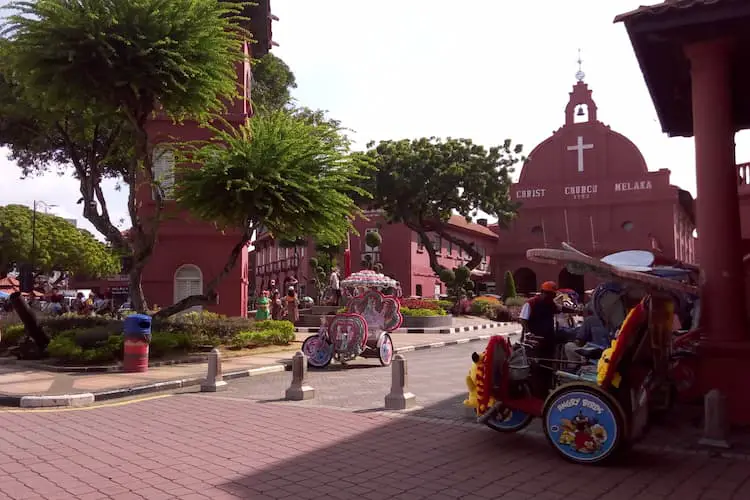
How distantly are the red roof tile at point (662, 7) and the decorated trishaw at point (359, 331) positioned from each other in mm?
8206

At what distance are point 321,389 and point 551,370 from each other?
4.70 m

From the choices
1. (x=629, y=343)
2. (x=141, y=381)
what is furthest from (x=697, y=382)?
(x=141, y=381)

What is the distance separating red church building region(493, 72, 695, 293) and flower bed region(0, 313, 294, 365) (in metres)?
28.4

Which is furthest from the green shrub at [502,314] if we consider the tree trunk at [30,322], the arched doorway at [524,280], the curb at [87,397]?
the curb at [87,397]

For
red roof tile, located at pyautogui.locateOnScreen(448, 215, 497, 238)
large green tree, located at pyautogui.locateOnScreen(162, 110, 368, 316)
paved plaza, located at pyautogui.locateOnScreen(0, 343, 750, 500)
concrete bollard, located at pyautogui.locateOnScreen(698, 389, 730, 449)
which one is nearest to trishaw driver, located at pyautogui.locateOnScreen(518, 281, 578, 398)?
paved plaza, located at pyautogui.locateOnScreen(0, 343, 750, 500)

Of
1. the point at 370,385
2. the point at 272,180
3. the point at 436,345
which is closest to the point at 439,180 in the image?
the point at 436,345

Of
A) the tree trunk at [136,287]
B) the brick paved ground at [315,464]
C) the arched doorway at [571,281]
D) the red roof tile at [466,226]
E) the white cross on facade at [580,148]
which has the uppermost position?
the white cross on facade at [580,148]

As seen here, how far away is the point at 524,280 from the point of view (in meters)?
47.1

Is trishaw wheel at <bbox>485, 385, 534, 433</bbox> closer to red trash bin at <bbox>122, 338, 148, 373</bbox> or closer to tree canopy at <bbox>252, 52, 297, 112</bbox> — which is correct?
red trash bin at <bbox>122, 338, 148, 373</bbox>

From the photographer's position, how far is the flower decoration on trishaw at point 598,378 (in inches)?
236

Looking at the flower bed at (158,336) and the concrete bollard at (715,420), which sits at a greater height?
the flower bed at (158,336)

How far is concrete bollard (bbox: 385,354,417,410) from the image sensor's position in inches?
344

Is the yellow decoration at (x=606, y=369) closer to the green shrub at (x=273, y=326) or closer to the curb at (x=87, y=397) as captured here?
the curb at (x=87, y=397)

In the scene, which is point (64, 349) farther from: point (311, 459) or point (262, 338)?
point (311, 459)
